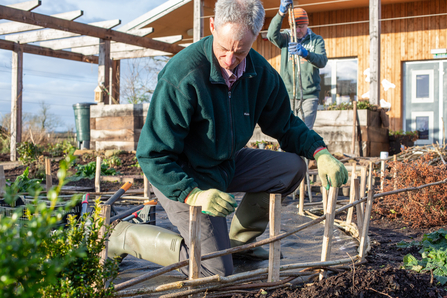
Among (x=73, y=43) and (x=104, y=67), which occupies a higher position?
(x=73, y=43)

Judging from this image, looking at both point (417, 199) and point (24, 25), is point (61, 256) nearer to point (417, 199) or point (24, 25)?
point (417, 199)

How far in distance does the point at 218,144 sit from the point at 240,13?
0.64 meters

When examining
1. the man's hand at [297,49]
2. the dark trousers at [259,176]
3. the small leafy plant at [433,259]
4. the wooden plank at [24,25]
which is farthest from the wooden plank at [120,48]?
the small leafy plant at [433,259]

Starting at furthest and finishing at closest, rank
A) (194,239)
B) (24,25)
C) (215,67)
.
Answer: (24,25), (215,67), (194,239)

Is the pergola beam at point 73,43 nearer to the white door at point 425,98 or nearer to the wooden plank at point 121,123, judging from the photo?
the wooden plank at point 121,123

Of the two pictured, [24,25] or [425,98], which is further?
[425,98]

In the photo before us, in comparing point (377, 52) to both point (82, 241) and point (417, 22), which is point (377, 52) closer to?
point (417, 22)

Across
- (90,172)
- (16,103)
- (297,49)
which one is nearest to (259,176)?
(297,49)

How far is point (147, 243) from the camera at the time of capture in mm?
2094

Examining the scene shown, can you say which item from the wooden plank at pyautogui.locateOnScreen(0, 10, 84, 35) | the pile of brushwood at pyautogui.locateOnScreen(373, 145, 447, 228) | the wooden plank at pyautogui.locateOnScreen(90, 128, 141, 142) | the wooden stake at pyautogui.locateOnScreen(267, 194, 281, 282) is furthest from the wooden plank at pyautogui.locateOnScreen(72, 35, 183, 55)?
the wooden stake at pyautogui.locateOnScreen(267, 194, 281, 282)

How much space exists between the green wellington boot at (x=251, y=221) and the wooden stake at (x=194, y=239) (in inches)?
28.9

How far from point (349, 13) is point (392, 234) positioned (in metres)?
8.43

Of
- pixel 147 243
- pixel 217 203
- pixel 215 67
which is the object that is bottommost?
pixel 147 243

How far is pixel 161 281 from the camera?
207cm
